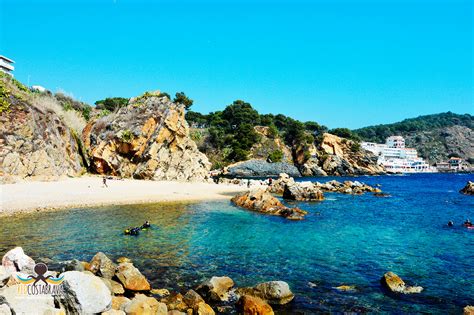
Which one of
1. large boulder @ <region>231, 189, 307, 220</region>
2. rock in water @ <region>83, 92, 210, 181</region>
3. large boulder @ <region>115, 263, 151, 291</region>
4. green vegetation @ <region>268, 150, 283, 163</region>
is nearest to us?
large boulder @ <region>115, 263, 151, 291</region>

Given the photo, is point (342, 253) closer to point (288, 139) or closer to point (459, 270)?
point (459, 270)

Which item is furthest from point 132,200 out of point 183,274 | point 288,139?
point 288,139

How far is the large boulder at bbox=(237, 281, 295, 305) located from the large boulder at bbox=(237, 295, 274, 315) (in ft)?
3.56

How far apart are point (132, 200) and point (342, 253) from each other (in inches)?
967

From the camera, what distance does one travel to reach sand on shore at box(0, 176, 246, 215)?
29.3 m

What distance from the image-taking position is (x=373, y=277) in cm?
1495

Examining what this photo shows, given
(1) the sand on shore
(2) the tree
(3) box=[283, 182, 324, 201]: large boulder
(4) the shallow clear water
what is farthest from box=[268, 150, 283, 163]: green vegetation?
(4) the shallow clear water

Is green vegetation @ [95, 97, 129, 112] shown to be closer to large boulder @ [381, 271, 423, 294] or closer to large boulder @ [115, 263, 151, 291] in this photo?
large boulder @ [115, 263, 151, 291]

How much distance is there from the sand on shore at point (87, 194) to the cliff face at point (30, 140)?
99.0 inches

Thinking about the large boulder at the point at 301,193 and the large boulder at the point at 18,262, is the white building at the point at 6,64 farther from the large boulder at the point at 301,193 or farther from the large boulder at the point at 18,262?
the large boulder at the point at 18,262

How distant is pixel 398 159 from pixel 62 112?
514 ft

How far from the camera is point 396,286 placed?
13500 mm

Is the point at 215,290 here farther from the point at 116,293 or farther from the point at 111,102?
the point at 111,102

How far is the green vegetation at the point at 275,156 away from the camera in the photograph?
109312mm
